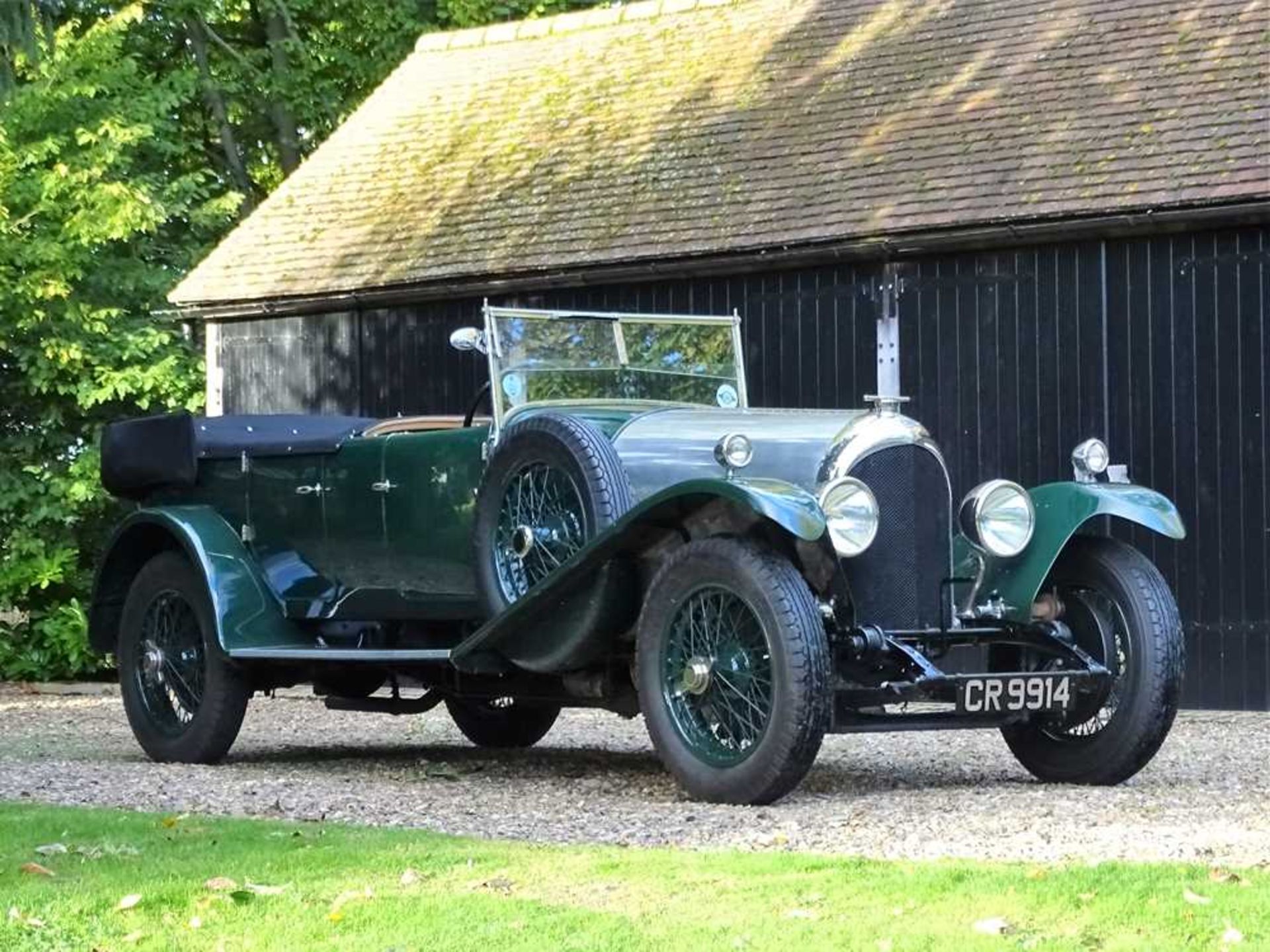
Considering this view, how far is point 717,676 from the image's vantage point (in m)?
8.14

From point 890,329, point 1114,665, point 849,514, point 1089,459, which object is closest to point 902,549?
point 849,514

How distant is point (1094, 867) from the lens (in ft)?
19.8

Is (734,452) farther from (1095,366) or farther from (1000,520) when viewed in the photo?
(1095,366)

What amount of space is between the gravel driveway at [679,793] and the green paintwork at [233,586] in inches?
23.8

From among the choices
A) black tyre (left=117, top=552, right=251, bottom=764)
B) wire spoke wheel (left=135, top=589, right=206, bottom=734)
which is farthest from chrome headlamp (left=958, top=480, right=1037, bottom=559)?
wire spoke wheel (left=135, top=589, right=206, bottom=734)

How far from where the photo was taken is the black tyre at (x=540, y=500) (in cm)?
862

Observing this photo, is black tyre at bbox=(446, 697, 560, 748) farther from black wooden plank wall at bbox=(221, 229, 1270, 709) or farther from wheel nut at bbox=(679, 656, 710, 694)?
black wooden plank wall at bbox=(221, 229, 1270, 709)

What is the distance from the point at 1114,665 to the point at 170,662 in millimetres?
4493

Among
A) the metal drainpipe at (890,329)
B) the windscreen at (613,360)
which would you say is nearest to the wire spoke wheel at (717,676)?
the windscreen at (613,360)

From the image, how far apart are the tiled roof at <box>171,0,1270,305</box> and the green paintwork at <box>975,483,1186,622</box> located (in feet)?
15.8

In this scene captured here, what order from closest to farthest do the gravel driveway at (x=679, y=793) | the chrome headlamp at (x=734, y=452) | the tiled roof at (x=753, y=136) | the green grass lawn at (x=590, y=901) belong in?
1. the green grass lawn at (x=590, y=901)
2. the gravel driveway at (x=679, y=793)
3. the chrome headlamp at (x=734, y=452)
4. the tiled roof at (x=753, y=136)

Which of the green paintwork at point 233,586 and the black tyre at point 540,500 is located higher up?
the black tyre at point 540,500

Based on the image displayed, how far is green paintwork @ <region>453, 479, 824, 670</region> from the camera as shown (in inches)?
308

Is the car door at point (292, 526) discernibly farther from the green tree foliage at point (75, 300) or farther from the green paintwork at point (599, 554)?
the green tree foliage at point (75, 300)
